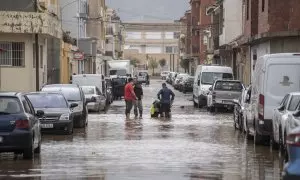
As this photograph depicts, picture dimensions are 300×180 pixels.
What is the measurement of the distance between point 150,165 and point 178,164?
0.65m

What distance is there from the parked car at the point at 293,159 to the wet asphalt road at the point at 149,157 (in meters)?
4.29

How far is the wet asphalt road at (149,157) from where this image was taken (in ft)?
51.7

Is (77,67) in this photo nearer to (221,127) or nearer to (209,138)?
(221,127)

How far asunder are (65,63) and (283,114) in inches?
1903

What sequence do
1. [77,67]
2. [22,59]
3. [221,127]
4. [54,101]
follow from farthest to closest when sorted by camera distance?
[77,67] < [22,59] < [221,127] < [54,101]

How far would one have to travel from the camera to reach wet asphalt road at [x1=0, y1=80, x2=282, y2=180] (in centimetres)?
1577

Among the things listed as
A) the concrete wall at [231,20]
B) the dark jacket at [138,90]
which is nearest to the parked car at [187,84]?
the concrete wall at [231,20]

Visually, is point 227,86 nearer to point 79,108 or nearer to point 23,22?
point 23,22

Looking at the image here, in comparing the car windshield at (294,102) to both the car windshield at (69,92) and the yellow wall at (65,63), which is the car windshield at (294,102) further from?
the yellow wall at (65,63)

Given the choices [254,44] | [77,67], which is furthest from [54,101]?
[77,67]

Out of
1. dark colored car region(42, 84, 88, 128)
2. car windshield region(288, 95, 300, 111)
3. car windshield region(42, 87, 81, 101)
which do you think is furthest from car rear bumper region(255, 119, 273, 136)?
car windshield region(42, 87, 81, 101)

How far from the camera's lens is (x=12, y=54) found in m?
48.2

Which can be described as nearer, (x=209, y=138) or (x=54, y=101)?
(x=209, y=138)

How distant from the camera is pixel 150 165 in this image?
17.3 meters
